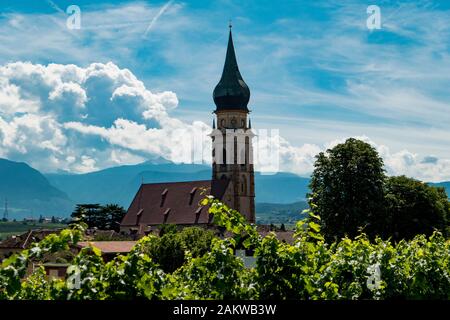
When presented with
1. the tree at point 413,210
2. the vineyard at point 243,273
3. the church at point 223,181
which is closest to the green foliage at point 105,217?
the church at point 223,181

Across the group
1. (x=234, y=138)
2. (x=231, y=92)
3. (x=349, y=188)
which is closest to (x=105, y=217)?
(x=234, y=138)

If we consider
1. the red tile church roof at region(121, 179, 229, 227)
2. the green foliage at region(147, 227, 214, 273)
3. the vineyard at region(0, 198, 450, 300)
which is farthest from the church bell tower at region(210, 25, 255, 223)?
the vineyard at region(0, 198, 450, 300)

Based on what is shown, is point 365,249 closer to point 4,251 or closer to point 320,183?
point 320,183

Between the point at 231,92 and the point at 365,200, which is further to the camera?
the point at 231,92

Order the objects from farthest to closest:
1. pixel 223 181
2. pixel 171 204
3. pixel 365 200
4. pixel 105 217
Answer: pixel 105 217
pixel 171 204
pixel 223 181
pixel 365 200

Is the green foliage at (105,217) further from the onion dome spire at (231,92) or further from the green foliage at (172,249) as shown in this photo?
the green foliage at (172,249)

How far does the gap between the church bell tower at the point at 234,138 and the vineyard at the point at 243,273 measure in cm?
11227

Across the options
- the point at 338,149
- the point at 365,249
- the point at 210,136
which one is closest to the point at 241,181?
the point at 210,136

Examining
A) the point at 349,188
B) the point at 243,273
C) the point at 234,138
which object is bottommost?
the point at 243,273

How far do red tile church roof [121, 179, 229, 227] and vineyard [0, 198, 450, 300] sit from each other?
104284 mm

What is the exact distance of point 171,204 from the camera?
128125mm

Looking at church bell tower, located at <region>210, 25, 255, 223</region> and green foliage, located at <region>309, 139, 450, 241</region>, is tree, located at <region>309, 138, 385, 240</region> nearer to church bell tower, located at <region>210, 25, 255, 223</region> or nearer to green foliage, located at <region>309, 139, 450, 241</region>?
green foliage, located at <region>309, 139, 450, 241</region>

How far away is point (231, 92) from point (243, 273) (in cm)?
12201

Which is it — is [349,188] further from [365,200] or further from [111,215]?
[111,215]
